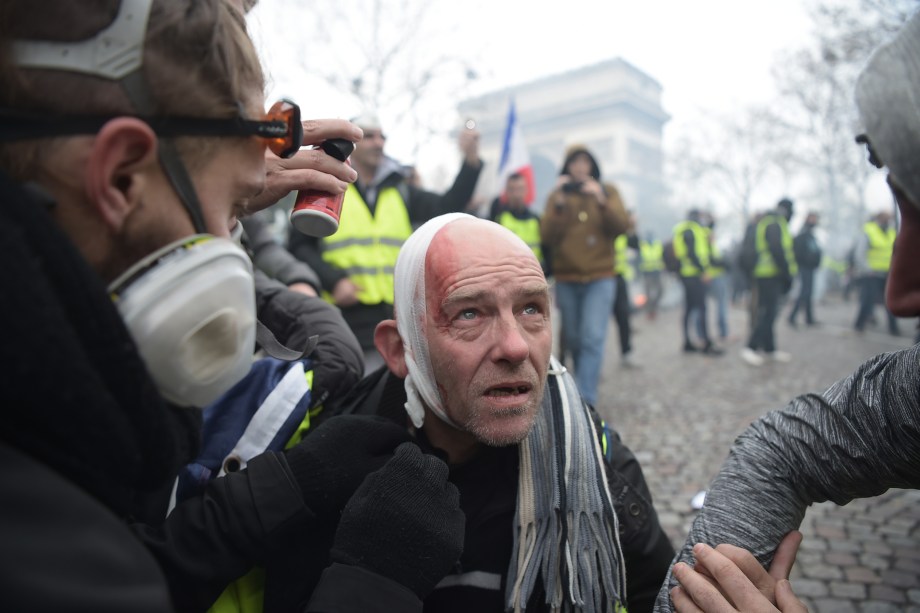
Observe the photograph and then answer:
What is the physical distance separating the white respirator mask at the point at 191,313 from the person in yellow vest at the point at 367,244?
8.03 feet

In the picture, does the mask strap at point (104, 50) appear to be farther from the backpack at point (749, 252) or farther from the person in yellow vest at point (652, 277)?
the person in yellow vest at point (652, 277)

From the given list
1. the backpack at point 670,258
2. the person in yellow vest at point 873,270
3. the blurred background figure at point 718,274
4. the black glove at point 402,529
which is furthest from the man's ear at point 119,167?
the person in yellow vest at point 873,270

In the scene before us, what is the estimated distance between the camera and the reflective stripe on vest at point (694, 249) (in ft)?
30.0

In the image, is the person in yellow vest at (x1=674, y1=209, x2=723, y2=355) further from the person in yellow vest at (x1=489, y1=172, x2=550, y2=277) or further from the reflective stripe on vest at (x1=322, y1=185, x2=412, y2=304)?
the reflective stripe on vest at (x1=322, y1=185, x2=412, y2=304)

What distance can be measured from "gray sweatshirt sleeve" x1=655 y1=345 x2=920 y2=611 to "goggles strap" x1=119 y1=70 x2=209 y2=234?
1208mm

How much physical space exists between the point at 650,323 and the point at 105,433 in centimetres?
1512

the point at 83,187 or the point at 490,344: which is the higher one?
the point at 83,187

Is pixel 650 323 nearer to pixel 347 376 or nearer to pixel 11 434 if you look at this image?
pixel 347 376

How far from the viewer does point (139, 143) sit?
Answer: 0.82 metres

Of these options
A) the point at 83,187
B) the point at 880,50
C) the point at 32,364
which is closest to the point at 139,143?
the point at 83,187

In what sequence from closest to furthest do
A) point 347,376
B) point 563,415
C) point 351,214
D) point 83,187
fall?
point 83,187, point 563,415, point 347,376, point 351,214

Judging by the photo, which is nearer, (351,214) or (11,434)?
(11,434)

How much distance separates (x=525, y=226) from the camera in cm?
614

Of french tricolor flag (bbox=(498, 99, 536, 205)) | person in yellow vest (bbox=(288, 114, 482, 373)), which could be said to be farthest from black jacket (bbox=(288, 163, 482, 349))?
french tricolor flag (bbox=(498, 99, 536, 205))
